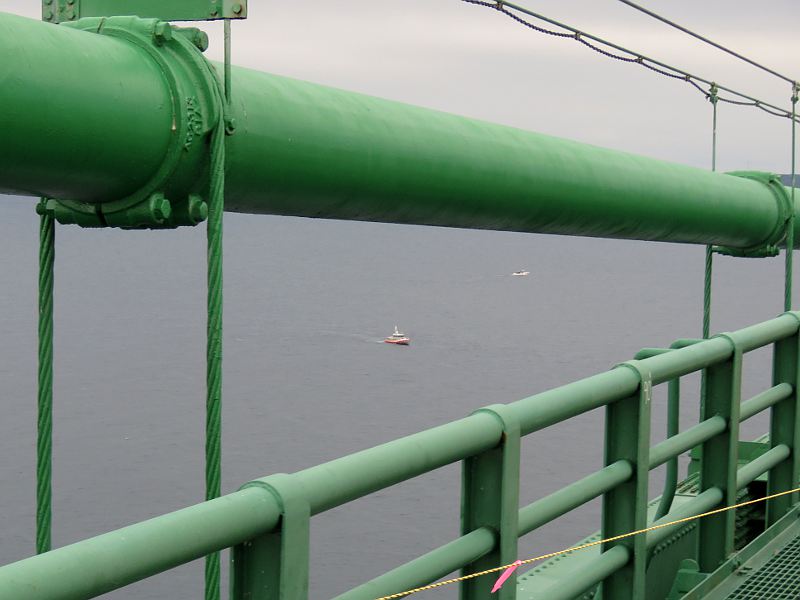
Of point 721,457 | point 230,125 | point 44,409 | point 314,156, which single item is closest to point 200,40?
point 230,125

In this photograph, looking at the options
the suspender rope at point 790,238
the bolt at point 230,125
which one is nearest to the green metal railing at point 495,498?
the bolt at point 230,125

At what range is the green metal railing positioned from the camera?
6.70 feet

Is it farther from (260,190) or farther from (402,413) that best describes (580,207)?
(402,413)

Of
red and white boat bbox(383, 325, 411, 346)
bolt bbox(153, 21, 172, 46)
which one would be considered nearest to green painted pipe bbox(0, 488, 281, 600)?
bolt bbox(153, 21, 172, 46)

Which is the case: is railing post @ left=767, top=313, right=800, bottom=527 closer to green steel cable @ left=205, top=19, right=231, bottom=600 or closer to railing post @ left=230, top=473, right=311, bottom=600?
green steel cable @ left=205, top=19, right=231, bottom=600

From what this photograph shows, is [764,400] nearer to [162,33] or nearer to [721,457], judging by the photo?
[721,457]

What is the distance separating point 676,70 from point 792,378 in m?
2.59

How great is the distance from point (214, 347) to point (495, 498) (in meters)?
0.83

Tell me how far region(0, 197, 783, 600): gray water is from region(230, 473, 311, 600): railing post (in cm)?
3053

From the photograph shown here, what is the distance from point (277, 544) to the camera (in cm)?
240

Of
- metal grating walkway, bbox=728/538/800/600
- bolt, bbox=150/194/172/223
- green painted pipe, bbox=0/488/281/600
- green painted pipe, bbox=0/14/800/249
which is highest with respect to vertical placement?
green painted pipe, bbox=0/14/800/249

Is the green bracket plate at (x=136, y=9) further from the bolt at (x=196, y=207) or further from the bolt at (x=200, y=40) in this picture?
the bolt at (x=196, y=207)

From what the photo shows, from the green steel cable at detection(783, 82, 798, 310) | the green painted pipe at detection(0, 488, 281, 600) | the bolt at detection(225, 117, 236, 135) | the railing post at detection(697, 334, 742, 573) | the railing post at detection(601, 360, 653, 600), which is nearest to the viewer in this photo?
the green painted pipe at detection(0, 488, 281, 600)

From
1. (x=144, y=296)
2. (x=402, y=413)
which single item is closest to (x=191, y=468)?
(x=402, y=413)
